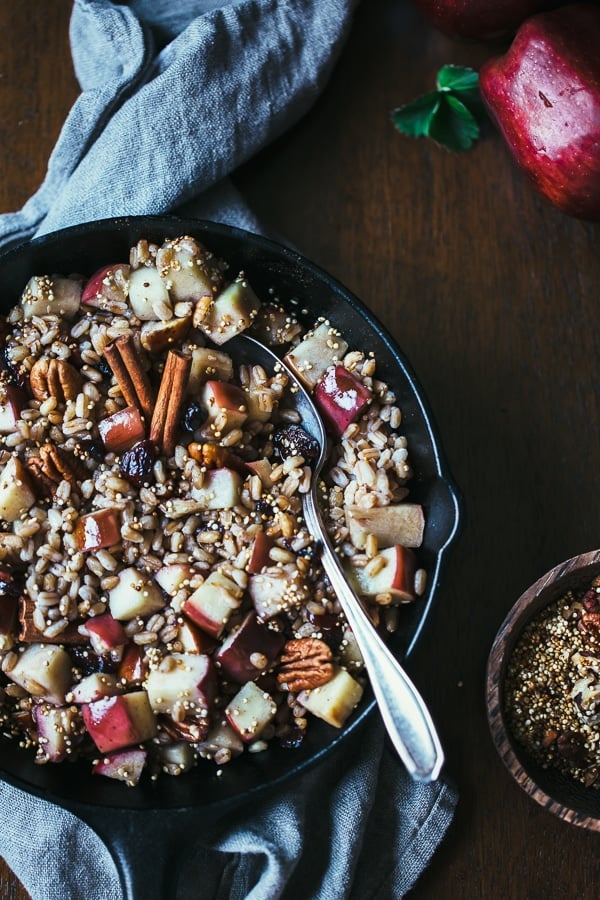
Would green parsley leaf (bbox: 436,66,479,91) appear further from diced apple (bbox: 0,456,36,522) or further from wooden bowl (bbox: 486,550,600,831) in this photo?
diced apple (bbox: 0,456,36,522)

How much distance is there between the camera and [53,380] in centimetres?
168

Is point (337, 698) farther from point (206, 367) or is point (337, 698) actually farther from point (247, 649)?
point (206, 367)

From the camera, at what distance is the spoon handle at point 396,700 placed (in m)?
1.47

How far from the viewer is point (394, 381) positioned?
174 centimetres

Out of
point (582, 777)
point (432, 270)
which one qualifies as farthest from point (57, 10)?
point (582, 777)

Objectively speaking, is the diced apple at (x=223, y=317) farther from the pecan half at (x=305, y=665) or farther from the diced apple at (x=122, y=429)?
the pecan half at (x=305, y=665)

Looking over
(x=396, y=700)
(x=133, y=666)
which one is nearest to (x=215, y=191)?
(x=133, y=666)

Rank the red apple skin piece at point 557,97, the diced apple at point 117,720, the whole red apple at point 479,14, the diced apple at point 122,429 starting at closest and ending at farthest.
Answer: the diced apple at point 117,720 < the diced apple at point 122,429 < the red apple skin piece at point 557,97 < the whole red apple at point 479,14

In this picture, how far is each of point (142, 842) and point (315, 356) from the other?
0.93m

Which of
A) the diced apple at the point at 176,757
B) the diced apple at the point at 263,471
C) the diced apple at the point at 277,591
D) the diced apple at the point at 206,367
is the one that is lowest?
the diced apple at the point at 176,757

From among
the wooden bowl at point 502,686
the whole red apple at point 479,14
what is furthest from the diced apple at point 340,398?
the whole red apple at point 479,14

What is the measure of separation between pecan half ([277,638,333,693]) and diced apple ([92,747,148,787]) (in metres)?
0.29

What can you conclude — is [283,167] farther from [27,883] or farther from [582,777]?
[27,883]

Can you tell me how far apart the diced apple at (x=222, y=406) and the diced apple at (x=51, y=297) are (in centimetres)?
31
